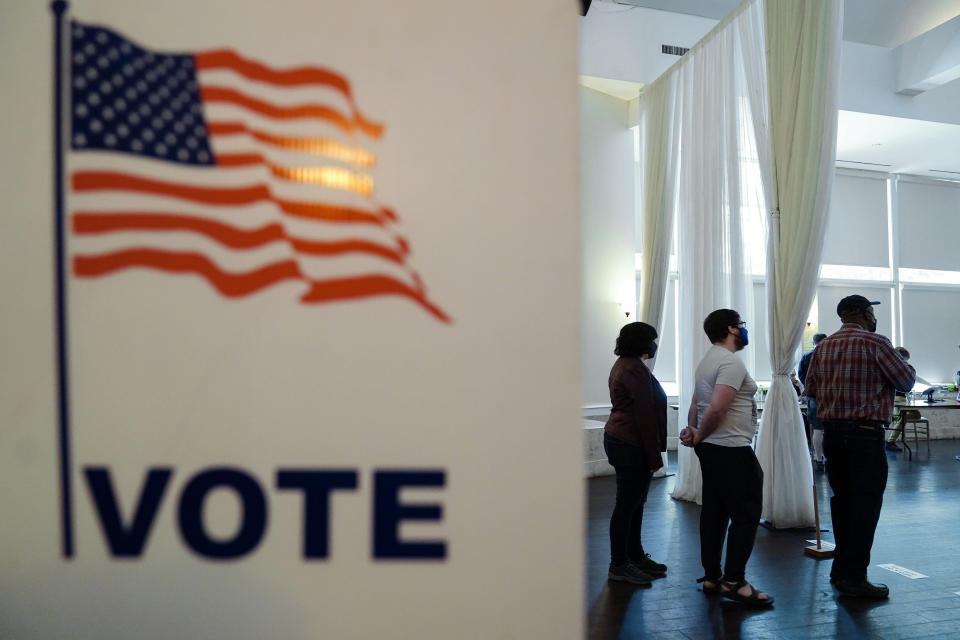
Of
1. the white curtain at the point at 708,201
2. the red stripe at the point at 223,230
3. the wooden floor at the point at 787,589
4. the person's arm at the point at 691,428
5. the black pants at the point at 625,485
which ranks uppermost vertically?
the white curtain at the point at 708,201

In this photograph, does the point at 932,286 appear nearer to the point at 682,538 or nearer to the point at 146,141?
the point at 682,538

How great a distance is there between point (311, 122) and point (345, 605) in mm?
658

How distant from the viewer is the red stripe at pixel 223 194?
0.86 meters

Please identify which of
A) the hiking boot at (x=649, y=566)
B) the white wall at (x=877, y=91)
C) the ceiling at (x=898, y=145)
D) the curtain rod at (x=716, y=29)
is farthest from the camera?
the ceiling at (x=898, y=145)

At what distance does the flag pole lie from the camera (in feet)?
2.85

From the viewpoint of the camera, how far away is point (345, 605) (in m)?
0.87

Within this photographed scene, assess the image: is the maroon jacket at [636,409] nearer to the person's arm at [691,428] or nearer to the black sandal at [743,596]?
the person's arm at [691,428]

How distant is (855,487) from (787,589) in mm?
693

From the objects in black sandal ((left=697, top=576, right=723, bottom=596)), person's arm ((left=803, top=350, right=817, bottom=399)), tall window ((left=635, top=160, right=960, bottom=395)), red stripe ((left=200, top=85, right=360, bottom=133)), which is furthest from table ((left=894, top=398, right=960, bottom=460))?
red stripe ((left=200, top=85, right=360, bottom=133))

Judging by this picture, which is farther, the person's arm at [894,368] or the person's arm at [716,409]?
the person's arm at [894,368]

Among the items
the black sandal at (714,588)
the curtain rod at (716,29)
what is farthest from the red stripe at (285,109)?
the curtain rod at (716,29)

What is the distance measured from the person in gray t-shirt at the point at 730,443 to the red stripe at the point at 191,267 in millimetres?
2590

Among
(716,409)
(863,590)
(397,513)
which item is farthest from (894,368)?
(397,513)

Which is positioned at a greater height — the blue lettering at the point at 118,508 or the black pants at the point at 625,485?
the blue lettering at the point at 118,508
